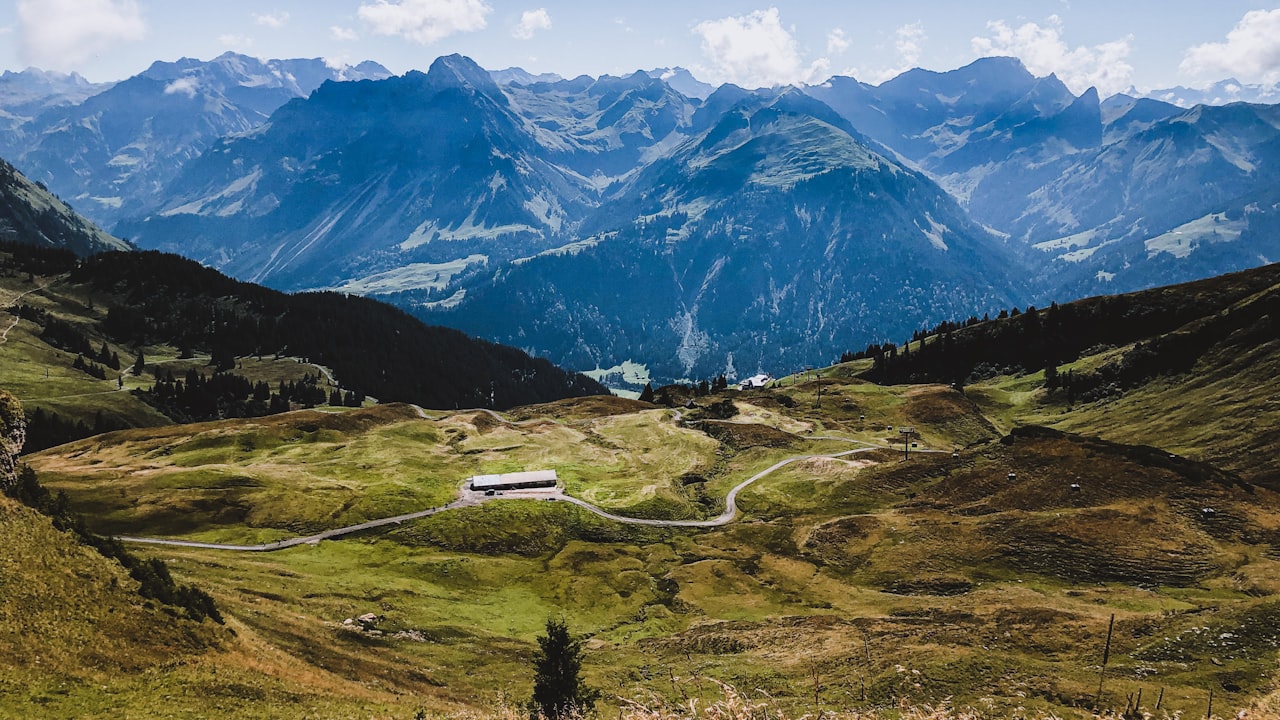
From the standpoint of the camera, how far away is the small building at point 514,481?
437ft

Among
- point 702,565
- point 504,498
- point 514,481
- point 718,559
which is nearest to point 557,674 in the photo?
point 702,565

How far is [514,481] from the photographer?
5300 inches

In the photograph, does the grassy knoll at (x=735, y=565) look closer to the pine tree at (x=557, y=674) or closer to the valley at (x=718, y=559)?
the valley at (x=718, y=559)

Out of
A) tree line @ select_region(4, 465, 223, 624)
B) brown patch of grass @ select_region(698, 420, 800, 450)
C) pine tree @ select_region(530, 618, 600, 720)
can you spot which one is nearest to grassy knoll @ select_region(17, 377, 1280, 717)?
brown patch of grass @ select_region(698, 420, 800, 450)

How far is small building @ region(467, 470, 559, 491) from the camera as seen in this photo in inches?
5246

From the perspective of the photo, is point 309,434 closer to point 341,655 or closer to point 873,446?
point 341,655

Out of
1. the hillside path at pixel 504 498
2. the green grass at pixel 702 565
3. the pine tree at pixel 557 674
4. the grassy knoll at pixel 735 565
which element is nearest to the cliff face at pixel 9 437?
the green grass at pixel 702 565

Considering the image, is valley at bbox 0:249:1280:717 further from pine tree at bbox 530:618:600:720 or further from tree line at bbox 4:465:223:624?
pine tree at bbox 530:618:600:720

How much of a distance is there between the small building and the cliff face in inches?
3469

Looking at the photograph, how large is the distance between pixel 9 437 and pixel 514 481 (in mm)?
94035

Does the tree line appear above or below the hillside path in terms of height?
above

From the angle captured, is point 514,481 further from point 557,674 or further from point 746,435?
point 557,674

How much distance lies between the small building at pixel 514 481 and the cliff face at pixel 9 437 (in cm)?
8812

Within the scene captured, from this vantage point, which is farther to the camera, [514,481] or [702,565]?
[514,481]
